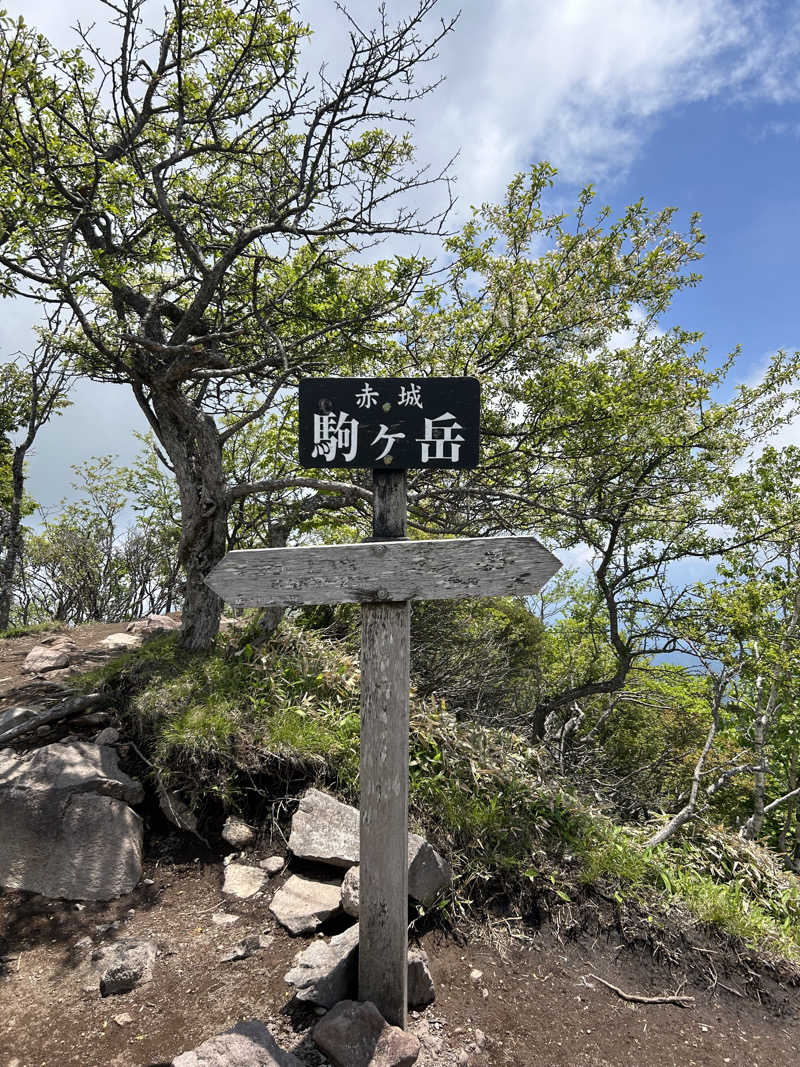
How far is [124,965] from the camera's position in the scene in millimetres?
3727

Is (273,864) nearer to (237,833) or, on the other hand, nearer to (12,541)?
(237,833)

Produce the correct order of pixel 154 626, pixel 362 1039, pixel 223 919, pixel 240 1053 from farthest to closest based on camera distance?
pixel 154 626, pixel 223 919, pixel 362 1039, pixel 240 1053

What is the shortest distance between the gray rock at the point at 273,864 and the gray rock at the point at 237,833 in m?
0.22

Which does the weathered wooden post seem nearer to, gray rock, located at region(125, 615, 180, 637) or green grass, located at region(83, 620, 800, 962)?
green grass, located at region(83, 620, 800, 962)

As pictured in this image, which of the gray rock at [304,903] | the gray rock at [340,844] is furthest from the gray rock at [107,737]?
the gray rock at [304,903]

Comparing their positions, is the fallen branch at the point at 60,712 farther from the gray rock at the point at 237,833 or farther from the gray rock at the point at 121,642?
the gray rock at the point at 121,642

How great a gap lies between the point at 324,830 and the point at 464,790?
1194mm

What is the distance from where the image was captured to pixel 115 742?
5488 mm

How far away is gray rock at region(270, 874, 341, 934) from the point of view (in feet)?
13.4

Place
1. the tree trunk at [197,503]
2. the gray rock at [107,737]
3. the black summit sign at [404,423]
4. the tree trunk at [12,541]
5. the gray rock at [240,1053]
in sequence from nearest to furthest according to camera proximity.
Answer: the gray rock at [240,1053]
the black summit sign at [404,423]
the gray rock at [107,737]
the tree trunk at [197,503]
the tree trunk at [12,541]

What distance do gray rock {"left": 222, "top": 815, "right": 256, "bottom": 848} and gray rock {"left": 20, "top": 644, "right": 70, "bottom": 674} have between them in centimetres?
424

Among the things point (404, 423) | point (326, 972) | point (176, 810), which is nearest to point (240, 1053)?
point (326, 972)

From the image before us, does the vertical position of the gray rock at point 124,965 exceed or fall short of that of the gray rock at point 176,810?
it falls short

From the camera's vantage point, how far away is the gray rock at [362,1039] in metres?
3.01
